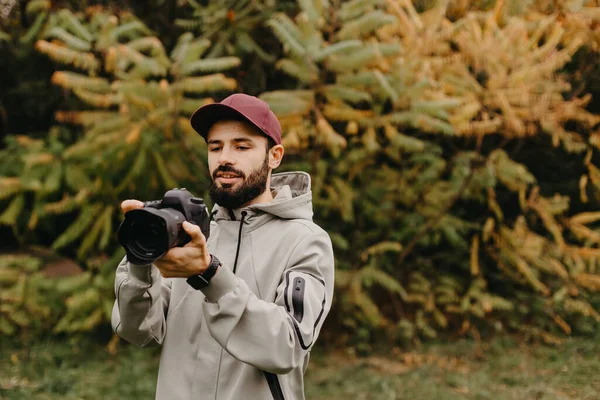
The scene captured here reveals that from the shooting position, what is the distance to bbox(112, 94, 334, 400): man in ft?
5.51

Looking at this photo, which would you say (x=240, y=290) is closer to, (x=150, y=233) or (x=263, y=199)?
(x=150, y=233)

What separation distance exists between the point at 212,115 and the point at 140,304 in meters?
0.77

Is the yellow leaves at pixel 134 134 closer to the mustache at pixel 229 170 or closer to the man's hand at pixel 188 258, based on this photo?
the mustache at pixel 229 170

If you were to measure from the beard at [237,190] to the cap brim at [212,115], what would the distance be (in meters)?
0.18

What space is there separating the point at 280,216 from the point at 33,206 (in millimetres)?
4594

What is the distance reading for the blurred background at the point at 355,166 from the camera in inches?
203

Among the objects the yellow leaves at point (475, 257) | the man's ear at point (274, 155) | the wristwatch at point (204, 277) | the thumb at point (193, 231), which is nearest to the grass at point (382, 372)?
the yellow leaves at point (475, 257)

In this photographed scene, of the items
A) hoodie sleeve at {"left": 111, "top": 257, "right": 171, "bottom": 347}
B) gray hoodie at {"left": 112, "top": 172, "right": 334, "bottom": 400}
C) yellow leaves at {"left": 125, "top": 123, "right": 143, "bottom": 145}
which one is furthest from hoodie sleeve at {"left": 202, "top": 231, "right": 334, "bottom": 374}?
yellow leaves at {"left": 125, "top": 123, "right": 143, "bottom": 145}

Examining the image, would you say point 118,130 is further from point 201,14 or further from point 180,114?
point 201,14

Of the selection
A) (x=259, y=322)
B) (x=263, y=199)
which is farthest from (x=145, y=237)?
(x=263, y=199)

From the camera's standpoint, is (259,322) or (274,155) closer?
(259,322)

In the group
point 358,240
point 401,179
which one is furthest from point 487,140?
point 358,240

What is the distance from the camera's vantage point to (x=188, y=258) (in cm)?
158

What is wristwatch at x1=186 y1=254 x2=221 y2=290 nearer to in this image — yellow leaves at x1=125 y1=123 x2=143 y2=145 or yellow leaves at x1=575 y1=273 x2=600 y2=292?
yellow leaves at x1=125 y1=123 x2=143 y2=145
